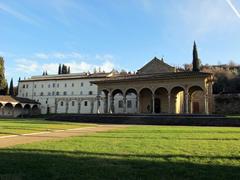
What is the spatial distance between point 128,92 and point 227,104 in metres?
19.7

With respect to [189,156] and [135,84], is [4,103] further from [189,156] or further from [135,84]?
[189,156]

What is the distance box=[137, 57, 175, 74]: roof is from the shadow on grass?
39698 millimetres

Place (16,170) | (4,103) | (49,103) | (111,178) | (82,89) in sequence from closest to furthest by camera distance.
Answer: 1. (111,178)
2. (16,170)
3. (4,103)
4. (82,89)
5. (49,103)

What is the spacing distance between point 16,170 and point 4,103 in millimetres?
60190

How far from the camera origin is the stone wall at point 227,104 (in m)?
49.5

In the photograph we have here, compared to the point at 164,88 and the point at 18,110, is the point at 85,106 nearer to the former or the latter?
the point at 18,110

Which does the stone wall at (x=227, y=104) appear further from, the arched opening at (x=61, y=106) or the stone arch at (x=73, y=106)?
the arched opening at (x=61, y=106)

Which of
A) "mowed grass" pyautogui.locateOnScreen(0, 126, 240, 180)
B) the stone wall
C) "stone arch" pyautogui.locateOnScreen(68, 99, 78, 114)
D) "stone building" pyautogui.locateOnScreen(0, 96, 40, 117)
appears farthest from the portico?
"stone building" pyautogui.locateOnScreen(0, 96, 40, 117)

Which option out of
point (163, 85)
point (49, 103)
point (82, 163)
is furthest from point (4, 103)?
point (82, 163)

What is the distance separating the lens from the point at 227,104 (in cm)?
5078

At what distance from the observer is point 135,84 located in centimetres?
3991

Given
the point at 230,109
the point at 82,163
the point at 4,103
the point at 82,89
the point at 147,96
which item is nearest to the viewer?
the point at 82,163

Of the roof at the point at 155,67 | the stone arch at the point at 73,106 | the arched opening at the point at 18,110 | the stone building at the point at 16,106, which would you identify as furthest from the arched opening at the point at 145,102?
the arched opening at the point at 18,110

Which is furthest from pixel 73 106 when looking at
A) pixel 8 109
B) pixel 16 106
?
pixel 8 109
